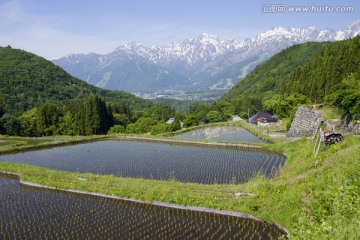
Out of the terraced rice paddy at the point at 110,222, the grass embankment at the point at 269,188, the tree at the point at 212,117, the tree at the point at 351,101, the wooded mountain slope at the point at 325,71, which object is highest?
the wooded mountain slope at the point at 325,71

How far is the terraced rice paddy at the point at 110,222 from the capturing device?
14750 mm

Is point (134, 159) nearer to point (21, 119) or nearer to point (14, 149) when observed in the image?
point (14, 149)

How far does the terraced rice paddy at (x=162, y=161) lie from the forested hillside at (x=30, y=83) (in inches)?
2442

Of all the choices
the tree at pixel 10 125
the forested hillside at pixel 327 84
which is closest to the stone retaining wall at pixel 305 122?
the forested hillside at pixel 327 84

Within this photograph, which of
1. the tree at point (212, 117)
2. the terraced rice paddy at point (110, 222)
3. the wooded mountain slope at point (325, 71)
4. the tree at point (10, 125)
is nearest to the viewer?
the terraced rice paddy at point (110, 222)

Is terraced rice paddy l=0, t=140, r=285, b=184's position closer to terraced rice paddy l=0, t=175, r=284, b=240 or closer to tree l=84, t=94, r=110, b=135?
terraced rice paddy l=0, t=175, r=284, b=240

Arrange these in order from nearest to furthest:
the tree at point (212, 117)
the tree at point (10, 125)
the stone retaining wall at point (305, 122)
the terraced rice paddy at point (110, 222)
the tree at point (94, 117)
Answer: the terraced rice paddy at point (110, 222) → the stone retaining wall at point (305, 122) → the tree at point (10, 125) → the tree at point (94, 117) → the tree at point (212, 117)

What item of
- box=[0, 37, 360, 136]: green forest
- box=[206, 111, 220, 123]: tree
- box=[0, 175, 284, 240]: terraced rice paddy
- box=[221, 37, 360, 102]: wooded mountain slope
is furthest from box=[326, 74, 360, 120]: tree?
box=[206, 111, 220, 123]: tree

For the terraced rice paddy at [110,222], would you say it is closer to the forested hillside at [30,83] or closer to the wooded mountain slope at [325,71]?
the wooded mountain slope at [325,71]

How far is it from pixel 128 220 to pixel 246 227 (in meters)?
6.34

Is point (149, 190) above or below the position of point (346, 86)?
below

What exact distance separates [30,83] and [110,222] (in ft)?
374

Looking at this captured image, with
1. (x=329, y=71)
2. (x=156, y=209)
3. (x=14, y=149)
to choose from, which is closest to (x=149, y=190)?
(x=156, y=209)

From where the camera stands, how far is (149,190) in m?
19.9
